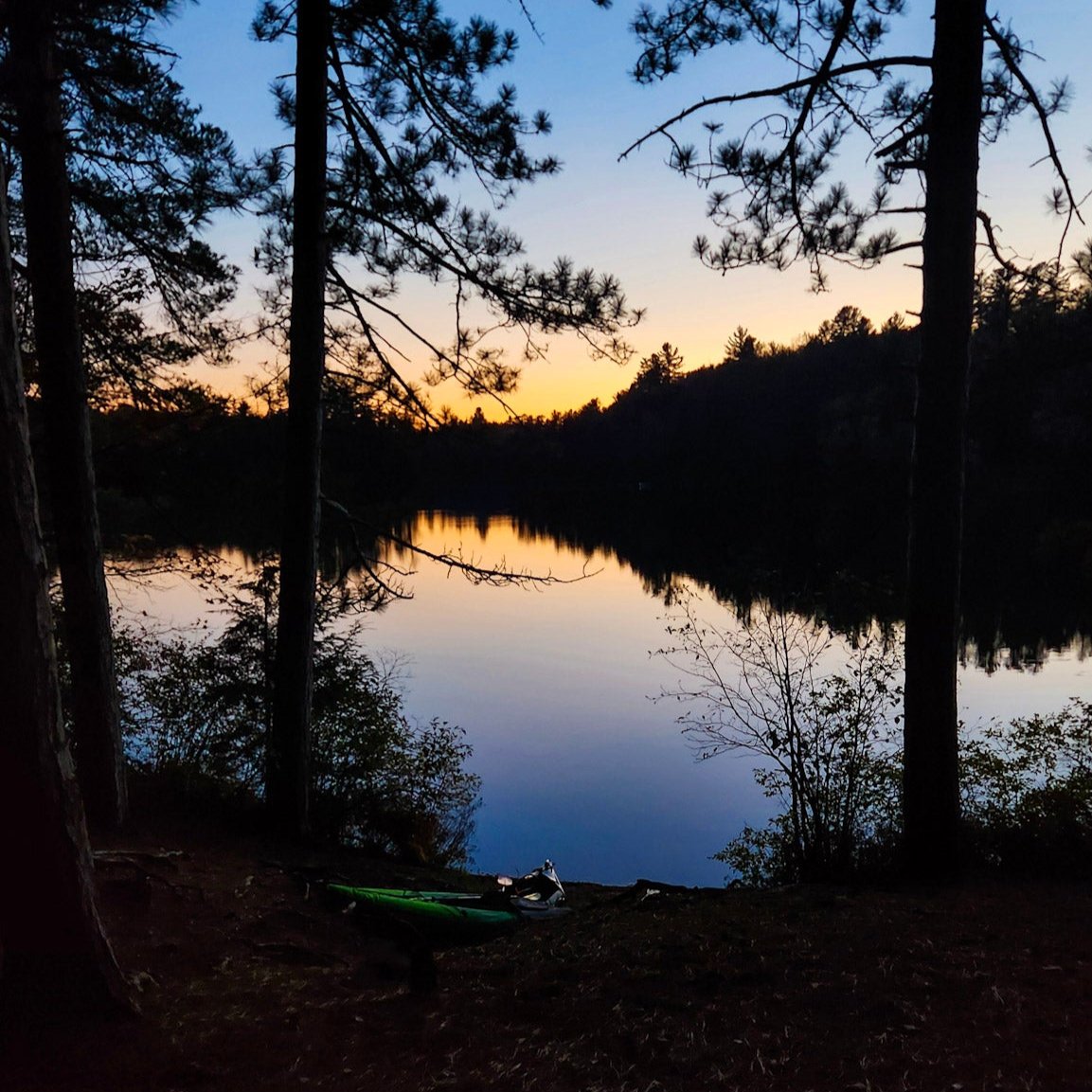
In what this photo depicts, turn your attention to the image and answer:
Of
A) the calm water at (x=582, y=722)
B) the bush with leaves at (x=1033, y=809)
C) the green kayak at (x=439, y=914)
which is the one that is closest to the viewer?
the green kayak at (x=439, y=914)

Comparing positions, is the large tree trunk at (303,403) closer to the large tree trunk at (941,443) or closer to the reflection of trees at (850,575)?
the reflection of trees at (850,575)

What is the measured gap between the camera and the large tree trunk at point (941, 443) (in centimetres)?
575

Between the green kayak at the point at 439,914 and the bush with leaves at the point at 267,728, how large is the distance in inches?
119

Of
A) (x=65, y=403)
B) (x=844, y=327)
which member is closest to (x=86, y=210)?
(x=65, y=403)

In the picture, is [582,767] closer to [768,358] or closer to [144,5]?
[144,5]

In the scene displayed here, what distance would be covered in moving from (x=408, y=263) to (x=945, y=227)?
4047 millimetres

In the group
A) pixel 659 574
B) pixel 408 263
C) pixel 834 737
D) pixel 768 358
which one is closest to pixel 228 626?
pixel 408 263

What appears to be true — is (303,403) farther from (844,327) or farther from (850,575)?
(844,327)

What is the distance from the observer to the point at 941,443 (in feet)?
19.5

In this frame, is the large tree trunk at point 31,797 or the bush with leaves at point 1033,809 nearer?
the large tree trunk at point 31,797

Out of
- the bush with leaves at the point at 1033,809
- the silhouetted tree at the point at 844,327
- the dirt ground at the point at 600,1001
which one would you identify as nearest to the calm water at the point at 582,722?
the dirt ground at the point at 600,1001

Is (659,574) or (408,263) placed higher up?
Result: (408,263)

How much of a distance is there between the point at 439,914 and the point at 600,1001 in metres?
2.33

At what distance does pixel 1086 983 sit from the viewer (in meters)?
3.96
